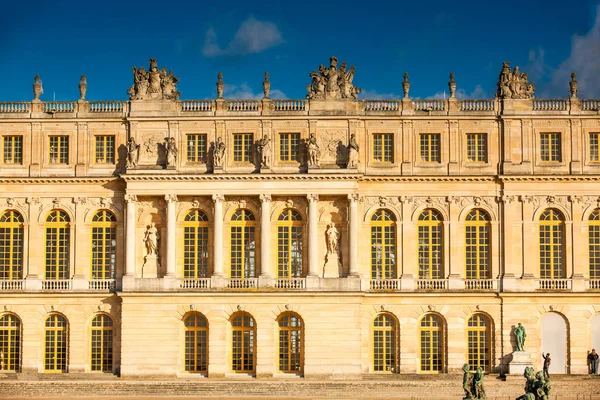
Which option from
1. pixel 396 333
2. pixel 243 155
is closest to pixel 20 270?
pixel 243 155

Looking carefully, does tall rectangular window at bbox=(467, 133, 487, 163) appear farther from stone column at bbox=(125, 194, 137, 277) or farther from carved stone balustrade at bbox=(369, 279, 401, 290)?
stone column at bbox=(125, 194, 137, 277)

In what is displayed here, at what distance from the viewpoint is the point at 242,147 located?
5528cm

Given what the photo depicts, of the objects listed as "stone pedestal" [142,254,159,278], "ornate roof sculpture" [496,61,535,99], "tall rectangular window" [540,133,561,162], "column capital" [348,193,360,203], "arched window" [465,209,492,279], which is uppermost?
"ornate roof sculpture" [496,61,535,99]

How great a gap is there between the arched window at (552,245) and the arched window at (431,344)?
5789 millimetres

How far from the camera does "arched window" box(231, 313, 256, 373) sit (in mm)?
54125

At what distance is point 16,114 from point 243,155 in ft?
38.4

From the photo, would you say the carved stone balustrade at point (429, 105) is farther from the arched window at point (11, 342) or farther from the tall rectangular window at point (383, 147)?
the arched window at point (11, 342)

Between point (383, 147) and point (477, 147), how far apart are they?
469cm

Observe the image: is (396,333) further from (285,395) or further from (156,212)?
(156,212)

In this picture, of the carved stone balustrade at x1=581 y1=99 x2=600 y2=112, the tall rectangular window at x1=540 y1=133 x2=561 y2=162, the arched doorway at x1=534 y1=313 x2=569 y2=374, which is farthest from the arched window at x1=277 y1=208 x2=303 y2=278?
the carved stone balustrade at x1=581 y1=99 x2=600 y2=112

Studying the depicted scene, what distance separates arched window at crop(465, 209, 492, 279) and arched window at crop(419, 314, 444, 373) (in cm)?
315

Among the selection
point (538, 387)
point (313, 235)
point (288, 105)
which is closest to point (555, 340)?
point (313, 235)

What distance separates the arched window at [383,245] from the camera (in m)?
55.0

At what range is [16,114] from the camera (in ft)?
184
